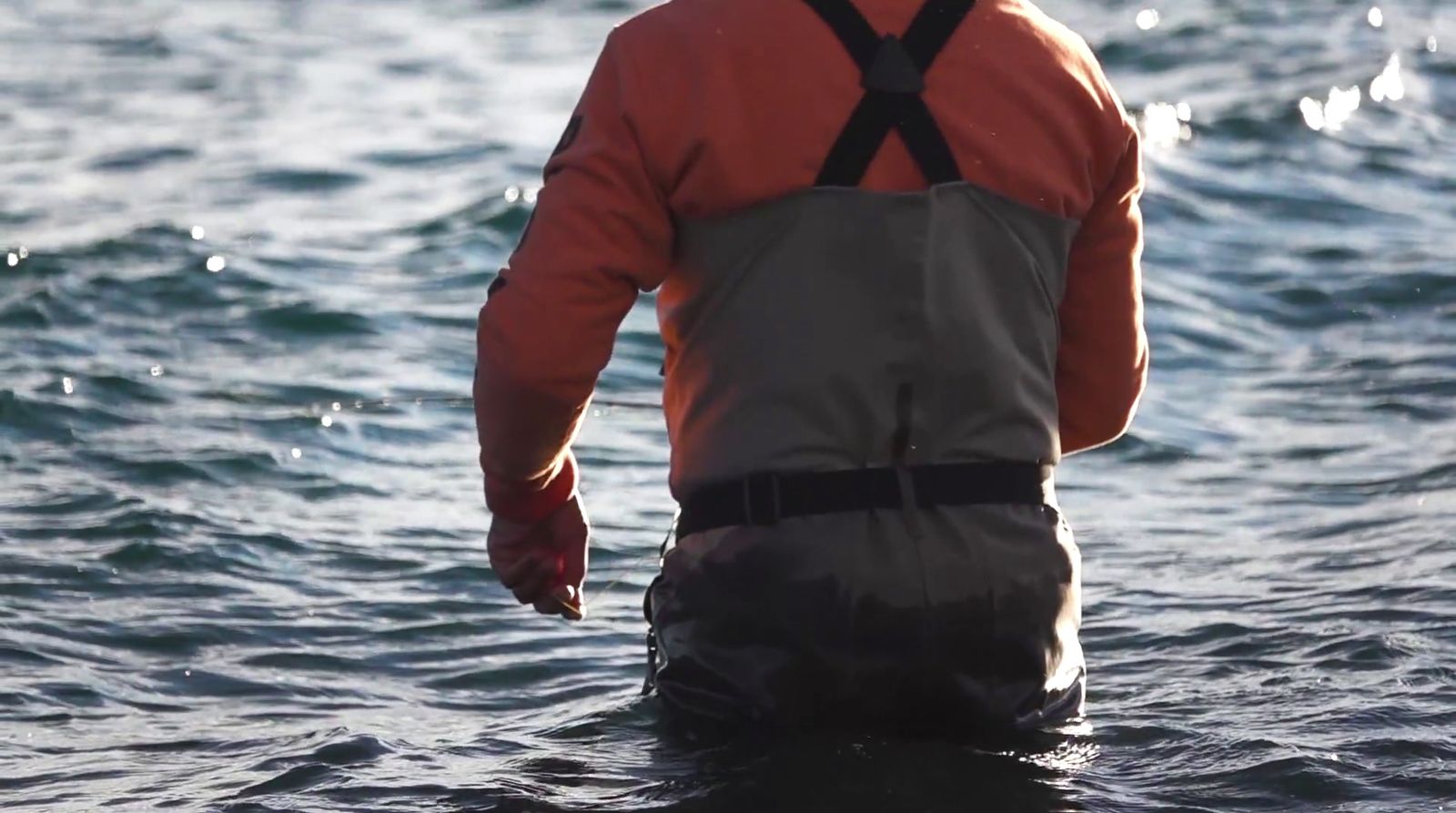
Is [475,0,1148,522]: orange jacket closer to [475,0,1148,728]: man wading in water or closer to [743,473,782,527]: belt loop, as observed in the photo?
[475,0,1148,728]: man wading in water

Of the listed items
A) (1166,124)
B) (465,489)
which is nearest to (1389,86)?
(1166,124)

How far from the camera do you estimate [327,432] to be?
8.06 m

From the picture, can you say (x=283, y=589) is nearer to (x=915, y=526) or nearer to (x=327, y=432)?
(x=327, y=432)

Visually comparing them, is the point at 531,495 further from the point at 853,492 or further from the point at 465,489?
the point at 465,489

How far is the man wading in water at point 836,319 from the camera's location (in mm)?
3607

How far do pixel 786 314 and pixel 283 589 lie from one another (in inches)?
125

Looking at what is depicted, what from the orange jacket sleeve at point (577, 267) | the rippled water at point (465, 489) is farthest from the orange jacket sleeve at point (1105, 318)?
the orange jacket sleeve at point (577, 267)

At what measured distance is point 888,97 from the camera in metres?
3.64

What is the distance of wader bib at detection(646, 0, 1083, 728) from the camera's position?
3.68m

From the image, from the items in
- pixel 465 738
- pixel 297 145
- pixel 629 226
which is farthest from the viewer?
pixel 297 145

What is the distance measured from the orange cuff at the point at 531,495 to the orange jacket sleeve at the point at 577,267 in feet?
0.73

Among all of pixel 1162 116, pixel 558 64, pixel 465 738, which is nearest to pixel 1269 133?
pixel 1162 116

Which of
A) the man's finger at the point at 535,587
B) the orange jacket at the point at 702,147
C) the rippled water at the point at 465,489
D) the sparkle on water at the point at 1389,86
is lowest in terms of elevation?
the sparkle on water at the point at 1389,86

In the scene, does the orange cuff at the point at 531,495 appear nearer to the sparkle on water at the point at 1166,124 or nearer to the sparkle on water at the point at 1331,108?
the sparkle on water at the point at 1166,124
